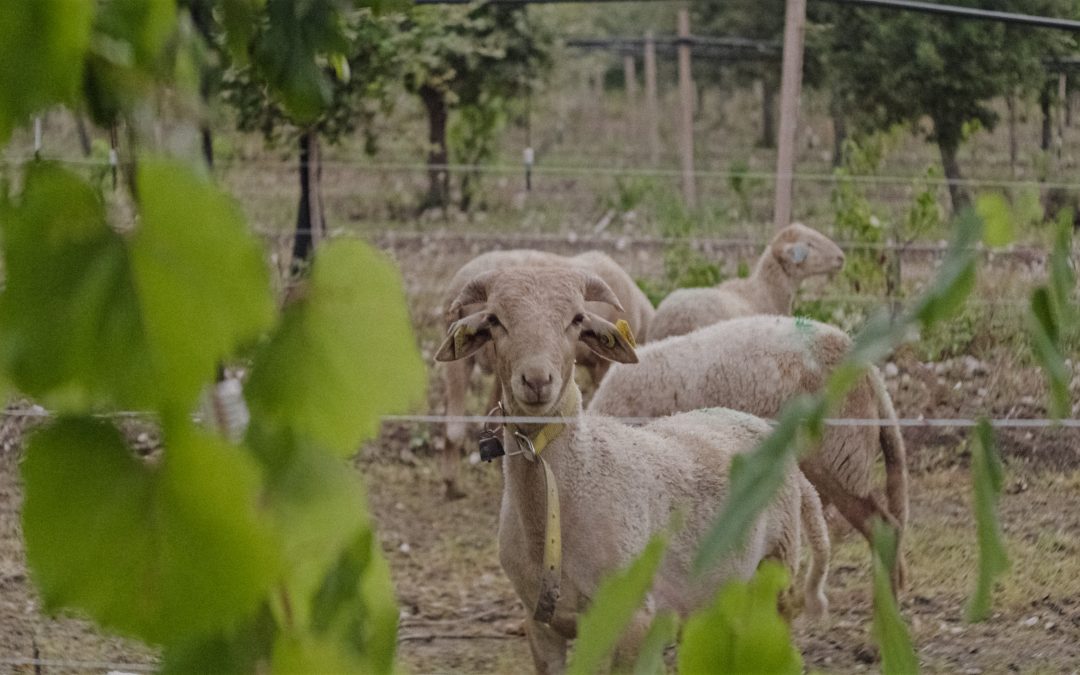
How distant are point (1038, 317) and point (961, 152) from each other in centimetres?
730

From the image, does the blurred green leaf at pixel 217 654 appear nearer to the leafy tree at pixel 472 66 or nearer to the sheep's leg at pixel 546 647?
the sheep's leg at pixel 546 647

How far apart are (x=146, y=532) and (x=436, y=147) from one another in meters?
9.30

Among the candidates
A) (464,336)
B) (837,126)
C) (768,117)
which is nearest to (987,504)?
(464,336)

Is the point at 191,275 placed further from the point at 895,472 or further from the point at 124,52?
the point at 895,472

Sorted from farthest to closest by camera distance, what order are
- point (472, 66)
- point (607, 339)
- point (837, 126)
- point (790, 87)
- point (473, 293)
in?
point (472, 66)
point (837, 126)
point (790, 87)
point (473, 293)
point (607, 339)

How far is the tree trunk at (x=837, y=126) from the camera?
8.08 metres

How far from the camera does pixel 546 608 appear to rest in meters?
2.82

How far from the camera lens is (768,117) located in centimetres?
1324

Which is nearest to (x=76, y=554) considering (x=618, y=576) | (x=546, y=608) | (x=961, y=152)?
(x=618, y=576)

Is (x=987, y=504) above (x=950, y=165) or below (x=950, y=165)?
above

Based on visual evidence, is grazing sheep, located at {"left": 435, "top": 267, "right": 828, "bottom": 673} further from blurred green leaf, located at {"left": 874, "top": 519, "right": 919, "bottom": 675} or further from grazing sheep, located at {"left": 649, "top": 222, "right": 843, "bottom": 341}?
blurred green leaf, located at {"left": 874, "top": 519, "right": 919, "bottom": 675}

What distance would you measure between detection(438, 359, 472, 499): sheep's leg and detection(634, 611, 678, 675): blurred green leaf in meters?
4.68

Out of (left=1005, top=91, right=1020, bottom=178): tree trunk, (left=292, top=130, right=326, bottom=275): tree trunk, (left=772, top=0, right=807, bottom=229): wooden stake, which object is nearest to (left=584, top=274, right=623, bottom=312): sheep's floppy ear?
(left=772, top=0, right=807, bottom=229): wooden stake

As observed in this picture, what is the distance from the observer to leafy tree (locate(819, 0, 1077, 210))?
622cm
